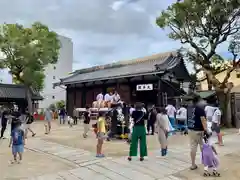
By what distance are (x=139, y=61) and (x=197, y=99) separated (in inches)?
715

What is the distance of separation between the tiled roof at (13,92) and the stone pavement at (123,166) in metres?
22.6

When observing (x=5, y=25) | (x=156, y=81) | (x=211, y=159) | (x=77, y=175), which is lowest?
(x=77, y=175)

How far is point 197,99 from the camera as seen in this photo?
6379mm

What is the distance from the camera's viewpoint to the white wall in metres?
43.8

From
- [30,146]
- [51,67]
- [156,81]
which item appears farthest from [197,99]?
[51,67]

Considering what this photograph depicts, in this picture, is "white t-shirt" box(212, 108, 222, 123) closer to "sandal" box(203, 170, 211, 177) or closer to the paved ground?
the paved ground

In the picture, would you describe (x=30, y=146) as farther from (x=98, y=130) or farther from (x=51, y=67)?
(x=51, y=67)

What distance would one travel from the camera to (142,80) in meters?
21.4

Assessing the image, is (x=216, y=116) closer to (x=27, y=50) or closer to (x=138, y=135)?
(x=138, y=135)

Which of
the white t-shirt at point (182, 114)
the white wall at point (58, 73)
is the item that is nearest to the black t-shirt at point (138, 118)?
the white t-shirt at point (182, 114)

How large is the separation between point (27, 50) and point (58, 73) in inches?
786

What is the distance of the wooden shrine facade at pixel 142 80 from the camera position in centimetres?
2012

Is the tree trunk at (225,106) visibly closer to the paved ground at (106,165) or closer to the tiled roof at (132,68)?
the tiled roof at (132,68)

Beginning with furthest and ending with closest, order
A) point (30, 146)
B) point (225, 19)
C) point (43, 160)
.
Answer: point (225, 19), point (30, 146), point (43, 160)
